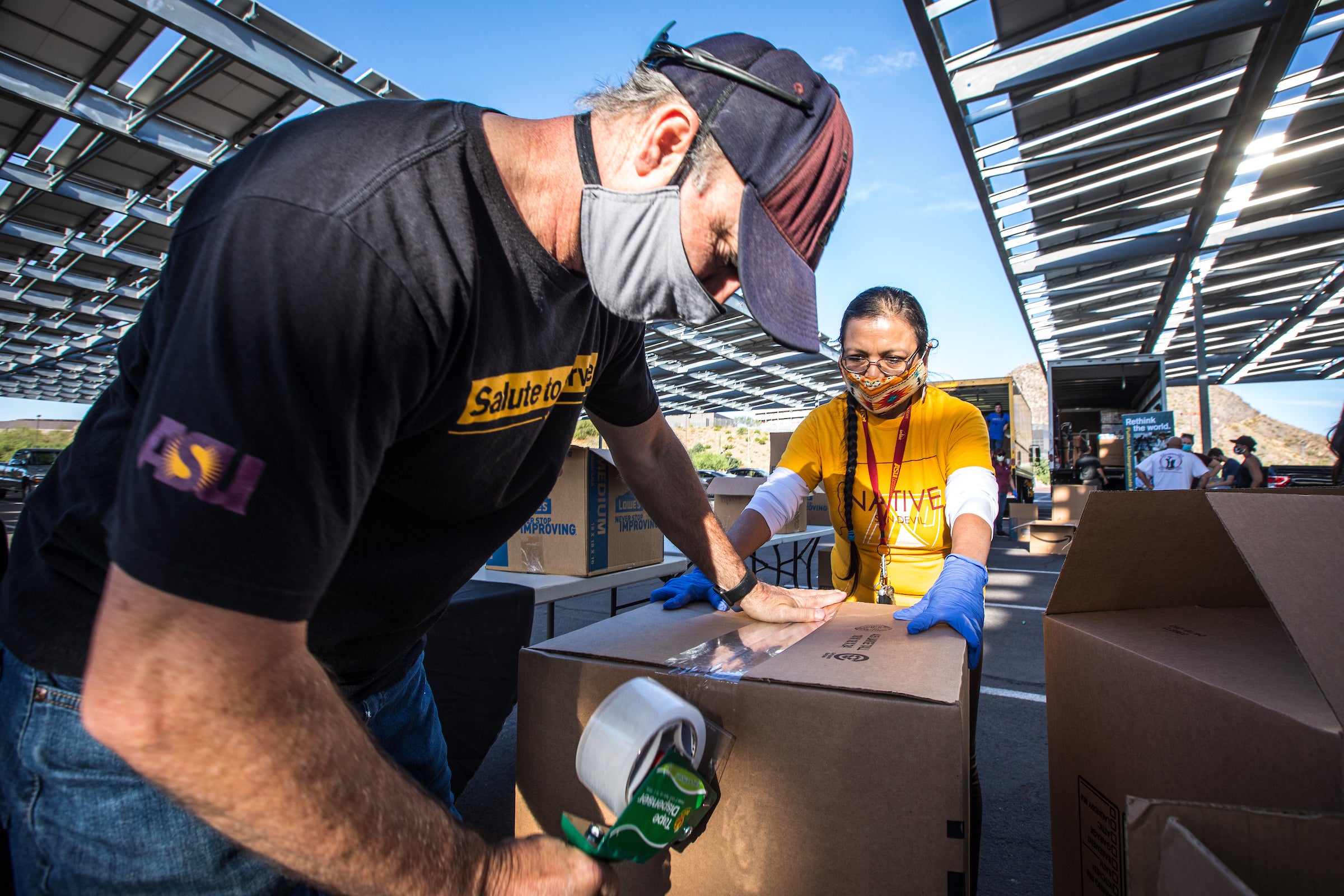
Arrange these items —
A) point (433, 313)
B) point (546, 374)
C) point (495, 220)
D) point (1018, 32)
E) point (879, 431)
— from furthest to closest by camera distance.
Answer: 1. point (1018, 32)
2. point (879, 431)
3. point (546, 374)
4. point (495, 220)
5. point (433, 313)

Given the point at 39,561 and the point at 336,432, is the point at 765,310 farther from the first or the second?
the point at 39,561

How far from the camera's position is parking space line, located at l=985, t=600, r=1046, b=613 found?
18.3 feet

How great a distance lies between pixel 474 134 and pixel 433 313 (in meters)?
0.29

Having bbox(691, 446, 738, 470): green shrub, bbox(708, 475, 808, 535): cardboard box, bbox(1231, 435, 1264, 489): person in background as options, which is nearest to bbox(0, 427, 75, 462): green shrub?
bbox(691, 446, 738, 470): green shrub

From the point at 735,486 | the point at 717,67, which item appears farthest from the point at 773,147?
the point at 735,486

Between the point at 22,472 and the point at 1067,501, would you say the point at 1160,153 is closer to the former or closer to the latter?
the point at 1067,501

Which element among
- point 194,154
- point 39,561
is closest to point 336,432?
point 39,561

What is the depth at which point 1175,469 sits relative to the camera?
8555mm

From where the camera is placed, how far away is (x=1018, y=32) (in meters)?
5.98

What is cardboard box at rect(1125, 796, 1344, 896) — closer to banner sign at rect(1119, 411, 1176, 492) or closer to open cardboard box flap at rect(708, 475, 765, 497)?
open cardboard box flap at rect(708, 475, 765, 497)

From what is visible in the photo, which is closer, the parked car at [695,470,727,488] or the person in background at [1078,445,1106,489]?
the parked car at [695,470,727,488]

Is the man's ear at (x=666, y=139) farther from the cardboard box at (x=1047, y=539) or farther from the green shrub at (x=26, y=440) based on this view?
the green shrub at (x=26, y=440)

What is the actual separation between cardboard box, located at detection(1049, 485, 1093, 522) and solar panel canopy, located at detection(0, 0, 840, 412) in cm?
477

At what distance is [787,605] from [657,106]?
3.52 ft
